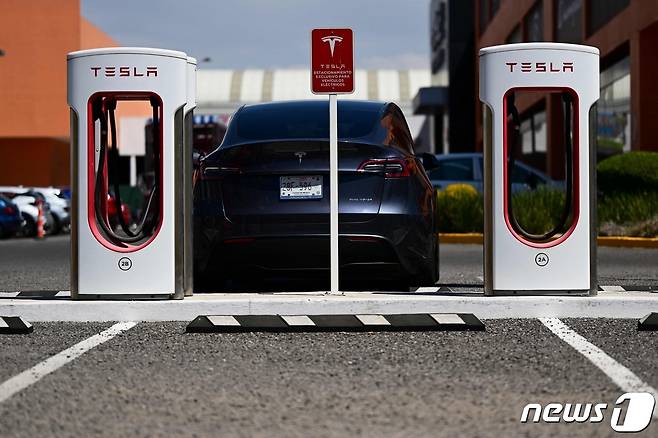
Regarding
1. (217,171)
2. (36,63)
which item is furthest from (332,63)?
(36,63)

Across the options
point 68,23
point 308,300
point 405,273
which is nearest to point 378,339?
point 308,300

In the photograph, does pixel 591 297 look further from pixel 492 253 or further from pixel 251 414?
pixel 251 414

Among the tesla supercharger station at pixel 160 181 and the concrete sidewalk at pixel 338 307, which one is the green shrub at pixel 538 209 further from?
the tesla supercharger station at pixel 160 181

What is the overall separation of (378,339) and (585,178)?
2115mm

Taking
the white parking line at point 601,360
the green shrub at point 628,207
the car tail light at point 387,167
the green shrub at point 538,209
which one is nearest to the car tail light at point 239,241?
the car tail light at point 387,167

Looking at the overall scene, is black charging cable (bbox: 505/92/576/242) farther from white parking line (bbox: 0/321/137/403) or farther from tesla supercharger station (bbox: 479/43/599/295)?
white parking line (bbox: 0/321/137/403)

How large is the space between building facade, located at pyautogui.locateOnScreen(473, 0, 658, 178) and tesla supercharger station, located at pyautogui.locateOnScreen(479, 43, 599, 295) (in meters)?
10.7

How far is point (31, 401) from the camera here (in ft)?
17.0

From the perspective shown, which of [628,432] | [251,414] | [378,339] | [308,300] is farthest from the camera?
[308,300]

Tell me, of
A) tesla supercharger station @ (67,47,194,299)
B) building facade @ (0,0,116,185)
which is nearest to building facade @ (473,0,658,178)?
tesla supercharger station @ (67,47,194,299)

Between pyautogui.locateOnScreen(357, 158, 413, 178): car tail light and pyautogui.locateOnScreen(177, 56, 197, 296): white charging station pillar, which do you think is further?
pyautogui.locateOnScreen(357, 158, 413, 178): car tail light

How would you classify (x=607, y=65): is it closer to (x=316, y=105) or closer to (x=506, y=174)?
(x=316, y=105)

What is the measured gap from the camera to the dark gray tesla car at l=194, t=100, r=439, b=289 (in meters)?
8.42

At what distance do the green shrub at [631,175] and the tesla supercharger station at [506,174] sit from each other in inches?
451
